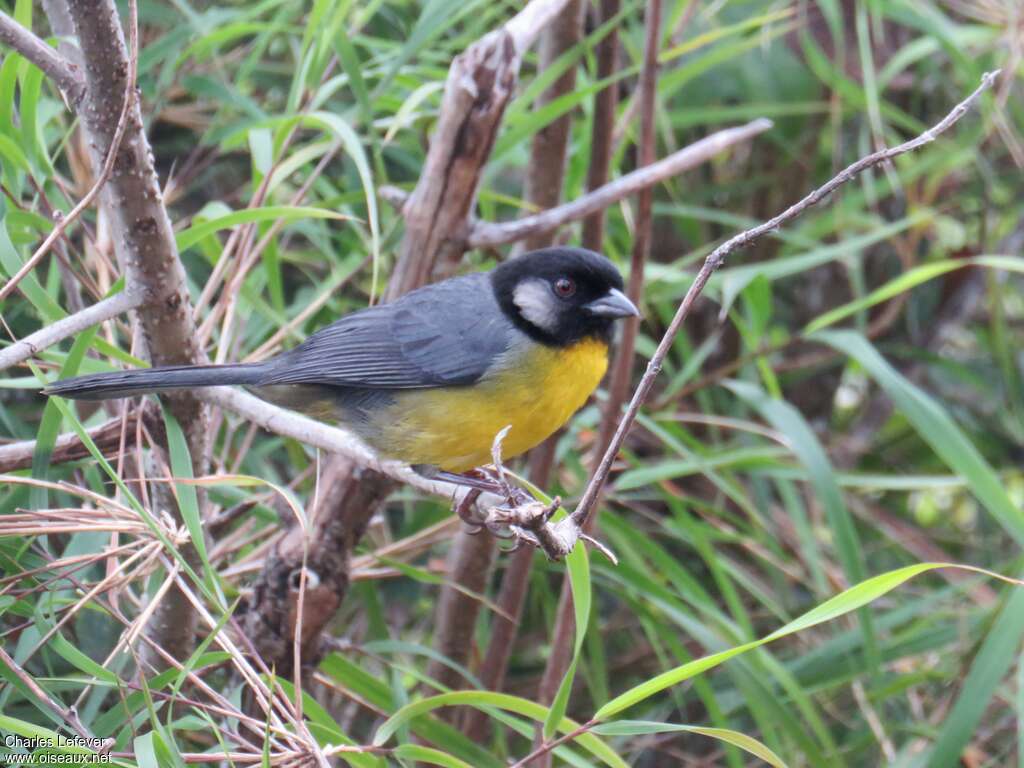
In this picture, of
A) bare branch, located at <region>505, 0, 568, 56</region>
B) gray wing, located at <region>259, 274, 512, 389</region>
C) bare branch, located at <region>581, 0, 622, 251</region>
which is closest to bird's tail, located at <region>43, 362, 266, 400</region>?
gray wing, located at <region>259, 274, 512, 389</region>

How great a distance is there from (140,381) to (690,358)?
2.17 metres

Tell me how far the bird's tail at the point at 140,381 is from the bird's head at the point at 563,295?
0.83 meters

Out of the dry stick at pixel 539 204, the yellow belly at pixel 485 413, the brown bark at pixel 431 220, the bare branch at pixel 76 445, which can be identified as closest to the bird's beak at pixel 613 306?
the yellow belly at pixel 485 413

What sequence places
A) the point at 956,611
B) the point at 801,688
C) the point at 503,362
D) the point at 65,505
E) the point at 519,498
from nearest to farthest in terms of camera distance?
1. the point at 519,498
2. the point at 65,505
3. the point at 503,362
4. the point at 801,688
5. the point at 956,611

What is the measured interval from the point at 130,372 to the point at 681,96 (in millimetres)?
2593

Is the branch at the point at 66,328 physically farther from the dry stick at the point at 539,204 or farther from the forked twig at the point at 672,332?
the dry stick at the point at 539,204

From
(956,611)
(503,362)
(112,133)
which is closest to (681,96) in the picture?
(503,362)

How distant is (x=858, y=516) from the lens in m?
4.15

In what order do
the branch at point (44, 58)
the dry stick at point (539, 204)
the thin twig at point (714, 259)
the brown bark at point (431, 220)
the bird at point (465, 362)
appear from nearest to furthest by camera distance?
the thin twig at point (714, 259) < the branch at point (44, 58) < the brown bark at point (431, 220) < the bird at point (465, 362) < the dry stick at point (539, 204)

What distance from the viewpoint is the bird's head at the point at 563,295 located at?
291cm

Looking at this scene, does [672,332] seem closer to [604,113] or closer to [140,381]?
[140,381]

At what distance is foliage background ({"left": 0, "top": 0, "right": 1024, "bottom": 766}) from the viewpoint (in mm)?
2711

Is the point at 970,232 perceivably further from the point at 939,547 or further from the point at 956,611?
the point at 956,611

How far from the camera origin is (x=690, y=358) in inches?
156
